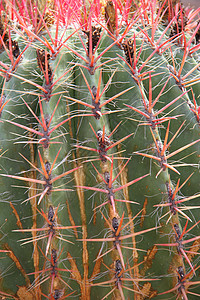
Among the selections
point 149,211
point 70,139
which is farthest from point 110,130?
point 149,211

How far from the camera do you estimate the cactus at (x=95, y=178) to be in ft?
2.85

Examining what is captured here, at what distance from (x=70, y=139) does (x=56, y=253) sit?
31 cm

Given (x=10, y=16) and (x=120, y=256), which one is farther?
(x=10, y=16)

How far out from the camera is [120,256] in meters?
0.83

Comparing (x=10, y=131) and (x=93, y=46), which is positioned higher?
(x=93, y=46)

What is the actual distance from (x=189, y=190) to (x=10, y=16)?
87 centimetres

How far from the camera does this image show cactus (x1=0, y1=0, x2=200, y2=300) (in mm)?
869

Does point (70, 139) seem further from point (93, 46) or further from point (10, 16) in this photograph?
point (10, 16)

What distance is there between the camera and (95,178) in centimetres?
89

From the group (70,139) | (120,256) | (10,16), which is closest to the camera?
(120,256)

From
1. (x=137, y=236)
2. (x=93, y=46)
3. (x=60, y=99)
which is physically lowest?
(x=137, y=236)

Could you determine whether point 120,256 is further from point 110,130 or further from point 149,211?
point 110,130

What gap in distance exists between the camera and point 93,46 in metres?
0.99

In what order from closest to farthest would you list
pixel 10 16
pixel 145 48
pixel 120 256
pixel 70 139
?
pixel 120 256
pixel 70 139
pixel 145 48
pixel 10 16
